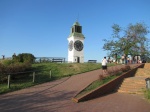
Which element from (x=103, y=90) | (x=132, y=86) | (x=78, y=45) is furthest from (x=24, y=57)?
(x=78, y=45)

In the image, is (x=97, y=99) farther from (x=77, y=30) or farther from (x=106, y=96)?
(x=77, y=30)

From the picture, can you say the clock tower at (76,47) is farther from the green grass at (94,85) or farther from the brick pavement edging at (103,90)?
the green grass at (94,85)

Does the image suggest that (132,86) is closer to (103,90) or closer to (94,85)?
(103,90)

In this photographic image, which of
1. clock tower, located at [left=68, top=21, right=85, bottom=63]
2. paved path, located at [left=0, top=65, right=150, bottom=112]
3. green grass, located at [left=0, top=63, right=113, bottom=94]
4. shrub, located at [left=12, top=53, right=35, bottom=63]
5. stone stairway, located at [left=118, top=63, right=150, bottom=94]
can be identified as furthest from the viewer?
clock tower, located at [left=68, top=21, right=85, bottom=63]

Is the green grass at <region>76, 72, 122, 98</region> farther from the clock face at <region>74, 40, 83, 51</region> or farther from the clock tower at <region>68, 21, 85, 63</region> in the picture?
the clock face at <region>74, 40, 83, 51</region>

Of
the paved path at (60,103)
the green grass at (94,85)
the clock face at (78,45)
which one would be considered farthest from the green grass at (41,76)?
the clock face at (78,45)

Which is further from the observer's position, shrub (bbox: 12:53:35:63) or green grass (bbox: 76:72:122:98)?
shrub (bbox: 12:53:35:63)

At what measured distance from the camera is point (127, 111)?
32.9 feet

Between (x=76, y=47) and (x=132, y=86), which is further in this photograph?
(x=76, y=47)

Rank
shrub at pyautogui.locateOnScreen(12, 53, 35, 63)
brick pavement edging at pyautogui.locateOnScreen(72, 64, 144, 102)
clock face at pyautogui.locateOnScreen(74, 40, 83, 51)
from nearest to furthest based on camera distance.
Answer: brick pavement edging at pyautogui.locateOnScreen(72, 64, 144, 102), shrub at pyautogui.locateOnScreen(12, 53, 35, 63), clock face at pyautogui.locateOnScreen(74, 40, 83, 51)

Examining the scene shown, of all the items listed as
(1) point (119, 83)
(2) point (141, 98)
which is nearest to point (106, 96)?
(2) point (141, 98)

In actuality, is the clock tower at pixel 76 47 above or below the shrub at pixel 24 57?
above

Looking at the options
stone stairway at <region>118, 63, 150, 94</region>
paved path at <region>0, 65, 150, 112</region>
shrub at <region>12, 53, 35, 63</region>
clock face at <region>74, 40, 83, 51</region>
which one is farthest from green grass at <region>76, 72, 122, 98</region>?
clock face at <region>74, 40, 83, 51</region>

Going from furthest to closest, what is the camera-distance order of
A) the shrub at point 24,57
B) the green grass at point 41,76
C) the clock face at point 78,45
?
the clock face at point 78,45, the shrub at point 24,57, the green grass at point 41,76
